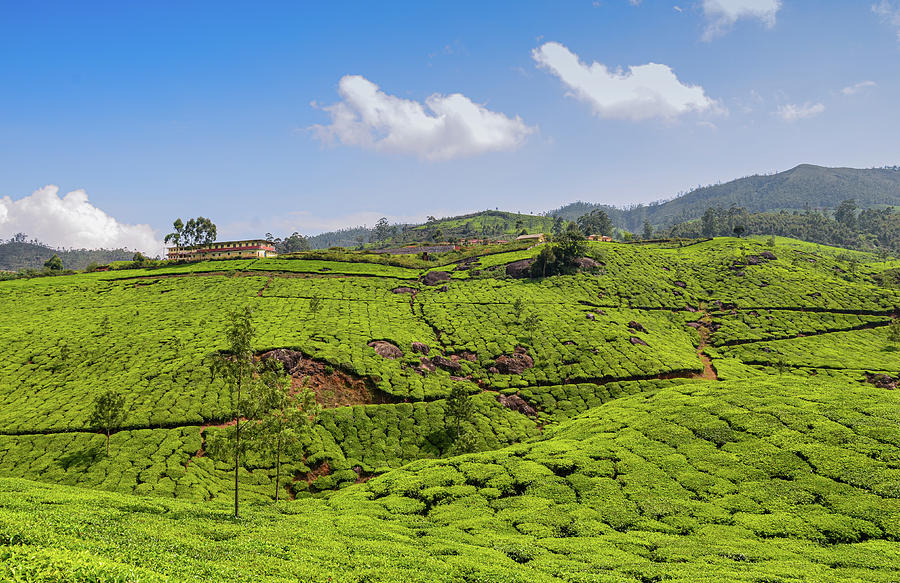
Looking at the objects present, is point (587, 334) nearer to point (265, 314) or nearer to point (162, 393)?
point (265, 314)

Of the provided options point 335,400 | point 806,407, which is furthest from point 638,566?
point 335,400

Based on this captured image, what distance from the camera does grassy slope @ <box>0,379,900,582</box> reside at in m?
20.8

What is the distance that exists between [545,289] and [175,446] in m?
94.7

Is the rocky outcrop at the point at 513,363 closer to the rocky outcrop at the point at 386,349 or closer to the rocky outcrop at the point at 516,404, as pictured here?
the rocky outcrop at the point at 516,404

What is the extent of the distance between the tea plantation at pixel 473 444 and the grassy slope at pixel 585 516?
0.19 m

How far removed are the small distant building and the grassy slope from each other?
152m

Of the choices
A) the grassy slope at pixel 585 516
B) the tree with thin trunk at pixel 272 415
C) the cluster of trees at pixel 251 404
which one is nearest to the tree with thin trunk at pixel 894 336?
the grassy slope at pixel 585 516

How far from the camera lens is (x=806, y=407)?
4144 cm

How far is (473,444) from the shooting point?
171 feet

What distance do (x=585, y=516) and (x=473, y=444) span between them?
72.9 feet

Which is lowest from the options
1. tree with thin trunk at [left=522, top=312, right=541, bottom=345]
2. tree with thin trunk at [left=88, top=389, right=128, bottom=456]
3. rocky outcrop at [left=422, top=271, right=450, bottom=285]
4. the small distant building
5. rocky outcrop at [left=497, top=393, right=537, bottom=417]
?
rocky outcrop at [left=497, top=393, right=537, bottom=417]

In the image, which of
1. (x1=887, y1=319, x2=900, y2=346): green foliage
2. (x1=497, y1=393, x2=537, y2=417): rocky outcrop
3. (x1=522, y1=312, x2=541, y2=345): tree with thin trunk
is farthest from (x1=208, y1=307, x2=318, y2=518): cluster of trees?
(x1=887, y1=319, x2=900, y2=346): green foliage

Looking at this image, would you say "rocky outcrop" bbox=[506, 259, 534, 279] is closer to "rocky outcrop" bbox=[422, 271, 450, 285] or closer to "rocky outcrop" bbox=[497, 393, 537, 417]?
"rocky outcrop" bbox=[422, 271, 450, 285]

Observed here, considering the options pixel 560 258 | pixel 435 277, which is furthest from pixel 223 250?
pixel 560 258
